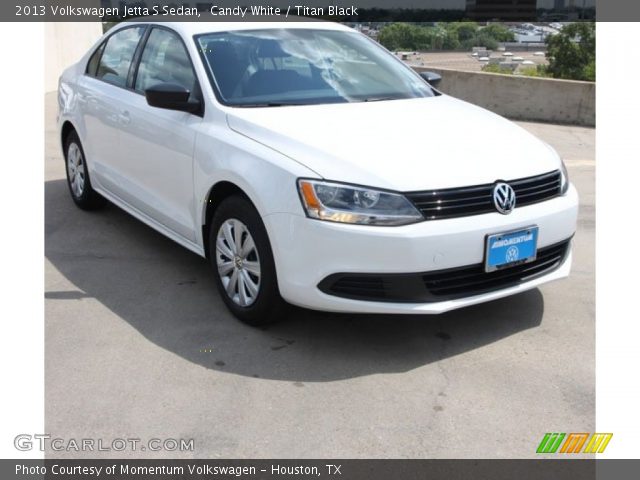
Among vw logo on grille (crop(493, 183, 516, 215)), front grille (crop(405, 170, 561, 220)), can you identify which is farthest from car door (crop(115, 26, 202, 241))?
vw logo on grille (crop(493, 183, 516, 215))

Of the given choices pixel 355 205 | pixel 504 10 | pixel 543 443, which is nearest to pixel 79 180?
pixel 355 205

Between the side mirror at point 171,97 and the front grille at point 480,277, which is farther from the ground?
the side mirror at point 171,97

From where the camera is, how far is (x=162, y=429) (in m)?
3.19

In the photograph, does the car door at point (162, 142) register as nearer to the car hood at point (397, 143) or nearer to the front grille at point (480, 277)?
the car hood at point (397, 143)

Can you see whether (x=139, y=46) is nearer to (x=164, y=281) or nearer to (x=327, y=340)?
(x=164, y=281)

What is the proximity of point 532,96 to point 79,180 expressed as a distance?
8227 mm

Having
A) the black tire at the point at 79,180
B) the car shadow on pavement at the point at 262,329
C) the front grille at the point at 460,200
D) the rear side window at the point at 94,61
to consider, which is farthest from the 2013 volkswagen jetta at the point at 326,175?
the black tire at the point at 79,180

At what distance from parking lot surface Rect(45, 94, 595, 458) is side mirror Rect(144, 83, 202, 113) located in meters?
1.19

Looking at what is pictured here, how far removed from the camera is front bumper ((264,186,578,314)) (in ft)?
11.5

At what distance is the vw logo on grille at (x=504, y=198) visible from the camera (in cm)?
370

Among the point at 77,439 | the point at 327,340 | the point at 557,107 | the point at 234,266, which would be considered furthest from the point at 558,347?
the point at 557,107

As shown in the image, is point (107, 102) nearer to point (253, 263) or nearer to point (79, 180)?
point (79, 180)

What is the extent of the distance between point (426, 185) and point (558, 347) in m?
1.22

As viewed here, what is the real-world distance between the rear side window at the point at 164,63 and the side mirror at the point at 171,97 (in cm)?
16
